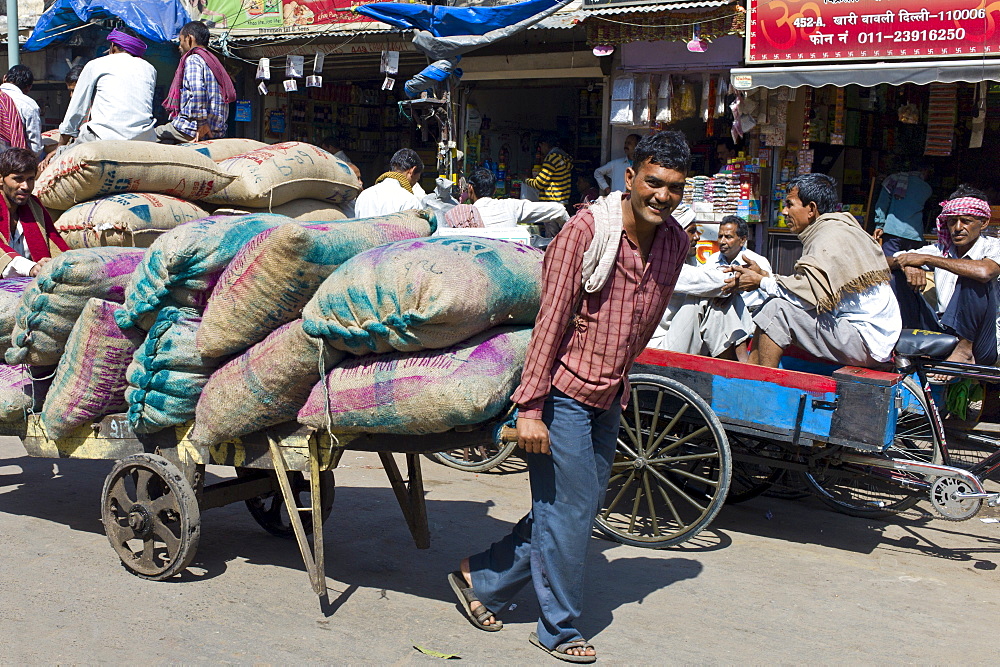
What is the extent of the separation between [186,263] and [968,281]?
14.8ft

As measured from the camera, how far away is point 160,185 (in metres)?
4.85

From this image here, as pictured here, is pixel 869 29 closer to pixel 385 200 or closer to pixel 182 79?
pixel 385 200

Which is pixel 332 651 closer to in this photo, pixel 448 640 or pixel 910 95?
pixel 448 640

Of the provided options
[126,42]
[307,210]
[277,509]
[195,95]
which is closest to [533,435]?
[277,509]

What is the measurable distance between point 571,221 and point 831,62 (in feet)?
19.0

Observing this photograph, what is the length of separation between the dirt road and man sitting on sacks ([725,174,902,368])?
0.98 metres

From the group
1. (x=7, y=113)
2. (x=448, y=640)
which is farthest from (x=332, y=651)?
(x=7, y=113)

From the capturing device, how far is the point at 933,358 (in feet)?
16.9

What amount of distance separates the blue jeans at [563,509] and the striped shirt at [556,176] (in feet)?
22.9

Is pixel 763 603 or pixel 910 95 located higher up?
pixel 910 95

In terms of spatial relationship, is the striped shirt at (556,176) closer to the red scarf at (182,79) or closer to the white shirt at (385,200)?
the white shirt at (385,200)

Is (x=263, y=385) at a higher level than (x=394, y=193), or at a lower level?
lower

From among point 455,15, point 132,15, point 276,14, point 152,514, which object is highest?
point 276,14

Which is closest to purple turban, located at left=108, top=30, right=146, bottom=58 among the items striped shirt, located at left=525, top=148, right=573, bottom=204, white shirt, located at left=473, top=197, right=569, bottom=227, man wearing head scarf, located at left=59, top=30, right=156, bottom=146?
man wearing head scarf, located at left=59, top=30, right=156, bottom=146
